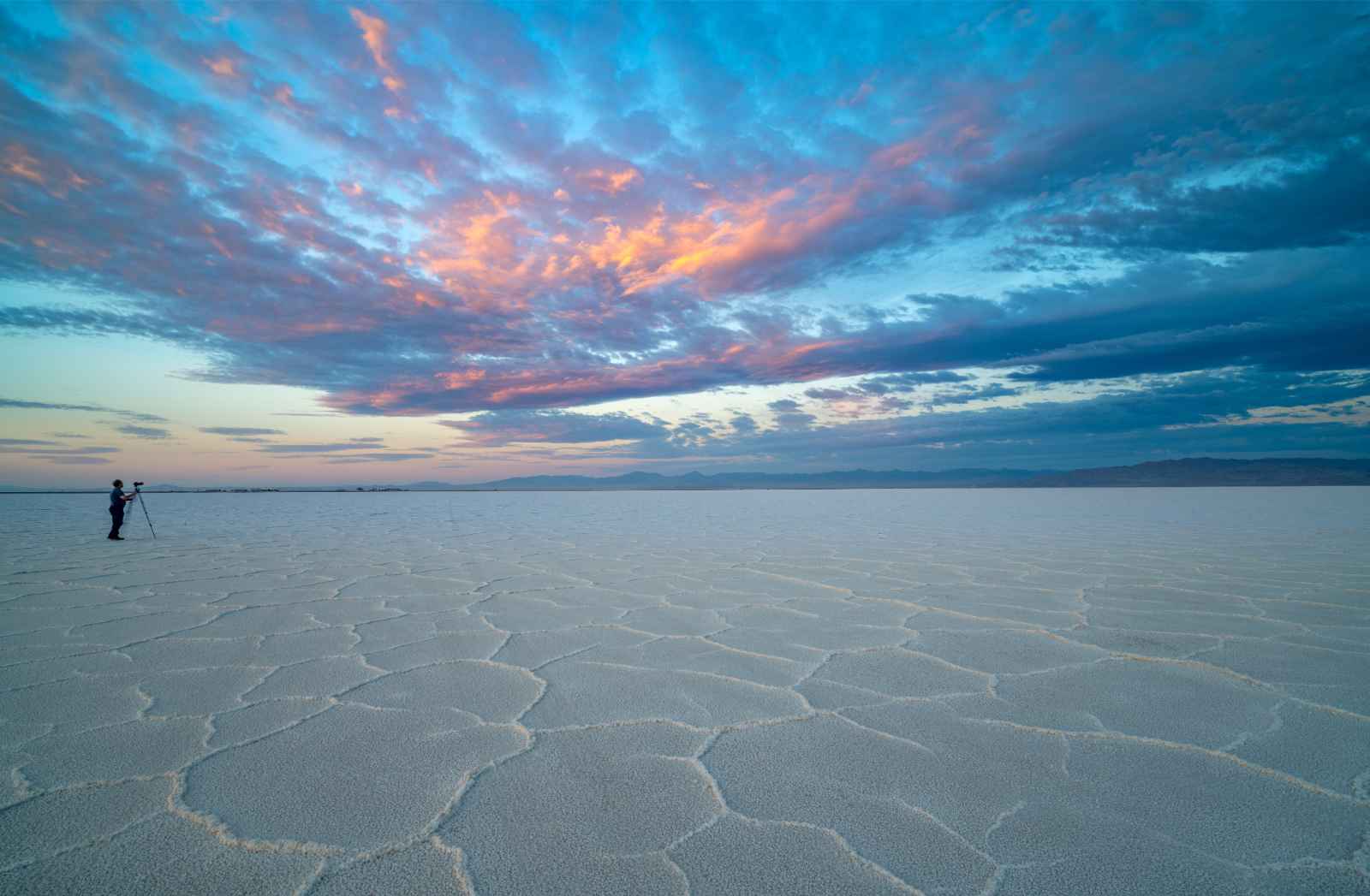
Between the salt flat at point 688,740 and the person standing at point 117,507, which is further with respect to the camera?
the person standing at point 117,507

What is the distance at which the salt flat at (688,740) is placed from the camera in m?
1.45

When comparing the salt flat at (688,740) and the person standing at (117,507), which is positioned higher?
the person standing at (117,507)

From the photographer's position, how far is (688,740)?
2104 millimetres

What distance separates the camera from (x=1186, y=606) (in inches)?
161

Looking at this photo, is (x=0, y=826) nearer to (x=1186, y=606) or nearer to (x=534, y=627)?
(x=534, y=627)

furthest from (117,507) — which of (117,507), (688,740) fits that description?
(688,740)

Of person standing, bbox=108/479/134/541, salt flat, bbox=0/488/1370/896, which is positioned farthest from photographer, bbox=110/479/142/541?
salt flat, bbox=0/488/1370/896

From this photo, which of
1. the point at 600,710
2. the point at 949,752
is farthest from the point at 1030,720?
the point at 600,710

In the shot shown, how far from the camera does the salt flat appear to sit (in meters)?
1.45

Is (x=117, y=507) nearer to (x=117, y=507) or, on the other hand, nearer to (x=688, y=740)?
(x=117, y=507)

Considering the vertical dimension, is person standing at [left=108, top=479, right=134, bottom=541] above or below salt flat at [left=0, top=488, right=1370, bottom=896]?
above

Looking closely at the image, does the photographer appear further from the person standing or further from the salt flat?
the salt flat

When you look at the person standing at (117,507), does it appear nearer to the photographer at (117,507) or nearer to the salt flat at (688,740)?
the photographer at (117,507)

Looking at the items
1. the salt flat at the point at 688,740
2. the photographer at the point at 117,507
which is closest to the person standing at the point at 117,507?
the photographer at the point at 117,507
